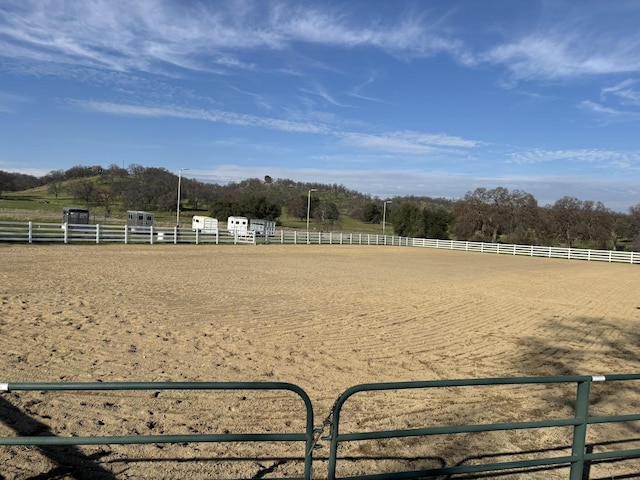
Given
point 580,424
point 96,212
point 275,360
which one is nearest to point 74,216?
point 275,360

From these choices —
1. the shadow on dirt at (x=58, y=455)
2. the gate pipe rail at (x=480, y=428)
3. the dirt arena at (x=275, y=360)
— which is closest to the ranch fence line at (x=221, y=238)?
the dirt arena at (x=275, y=360)

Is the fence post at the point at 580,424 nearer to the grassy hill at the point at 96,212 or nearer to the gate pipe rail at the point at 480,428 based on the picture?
the gate pipe rail at the point at 480,428

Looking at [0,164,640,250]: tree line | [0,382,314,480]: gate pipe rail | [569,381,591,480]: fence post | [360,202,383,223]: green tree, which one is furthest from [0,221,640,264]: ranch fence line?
[360,202,383,223]: green tree

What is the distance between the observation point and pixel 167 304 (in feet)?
38.3

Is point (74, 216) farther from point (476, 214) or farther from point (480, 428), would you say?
point (476, 214)

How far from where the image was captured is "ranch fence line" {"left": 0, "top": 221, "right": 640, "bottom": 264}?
28.8 m

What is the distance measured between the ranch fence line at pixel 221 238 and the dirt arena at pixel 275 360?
13.4 metres

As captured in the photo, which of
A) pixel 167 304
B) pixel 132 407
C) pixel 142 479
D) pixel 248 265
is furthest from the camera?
pixel 248 265

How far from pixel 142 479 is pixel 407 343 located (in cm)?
592

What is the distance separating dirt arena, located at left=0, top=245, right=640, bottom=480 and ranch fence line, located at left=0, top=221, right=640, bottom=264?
13.4 meters

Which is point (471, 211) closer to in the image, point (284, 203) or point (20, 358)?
point (284, 203)

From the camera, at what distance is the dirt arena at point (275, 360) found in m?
4.63

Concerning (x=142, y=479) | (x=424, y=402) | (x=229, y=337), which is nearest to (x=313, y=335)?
(x=229, y=337)

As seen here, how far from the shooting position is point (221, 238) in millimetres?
38812
